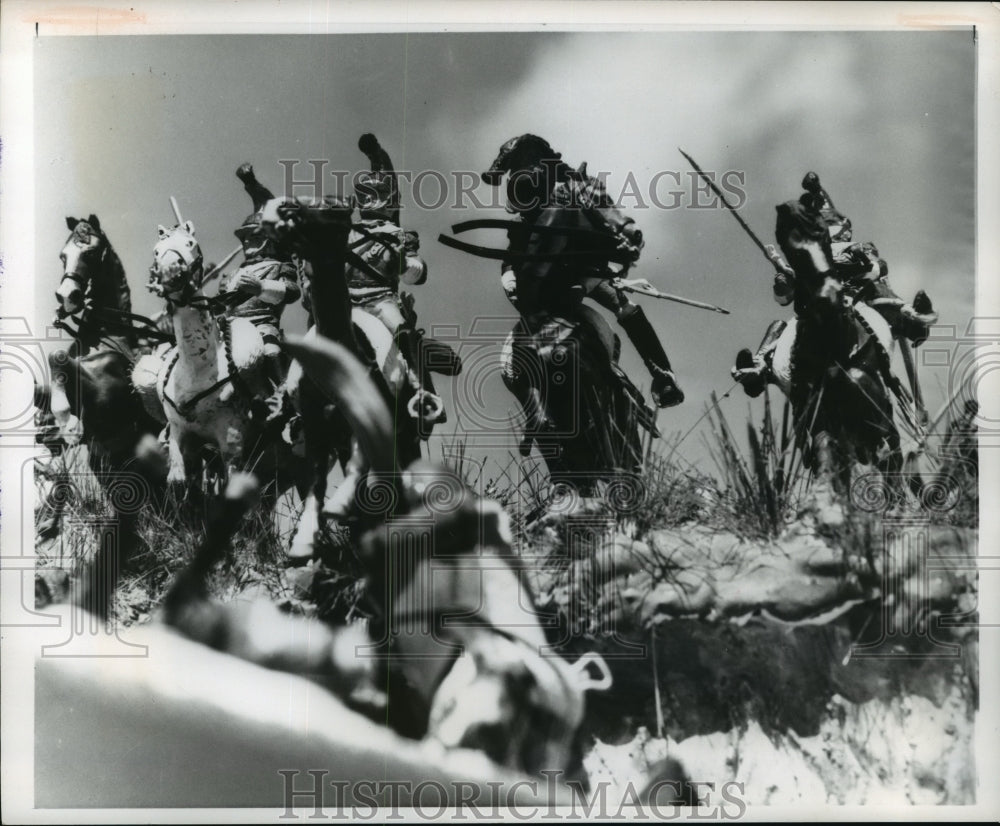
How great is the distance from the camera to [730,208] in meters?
3.29

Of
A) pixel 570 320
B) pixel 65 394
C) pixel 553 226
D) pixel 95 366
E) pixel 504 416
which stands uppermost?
pixel 553 226

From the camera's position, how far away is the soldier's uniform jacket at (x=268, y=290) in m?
3.28

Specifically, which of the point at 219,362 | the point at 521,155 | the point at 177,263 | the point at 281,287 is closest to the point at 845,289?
the point at 521,155

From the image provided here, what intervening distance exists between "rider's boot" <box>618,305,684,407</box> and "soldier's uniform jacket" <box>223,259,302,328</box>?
4.31 feet

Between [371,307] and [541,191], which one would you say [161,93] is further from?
[541,191]

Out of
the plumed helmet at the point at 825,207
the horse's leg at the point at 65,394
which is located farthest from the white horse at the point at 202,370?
the plumed helmet at the point at 825,207

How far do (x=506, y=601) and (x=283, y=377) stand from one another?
125 centimetres

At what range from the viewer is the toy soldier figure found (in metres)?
3.27

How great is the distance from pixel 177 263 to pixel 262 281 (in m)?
0.35

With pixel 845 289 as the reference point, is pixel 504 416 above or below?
below

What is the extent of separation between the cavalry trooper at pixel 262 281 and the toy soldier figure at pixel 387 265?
0.27m

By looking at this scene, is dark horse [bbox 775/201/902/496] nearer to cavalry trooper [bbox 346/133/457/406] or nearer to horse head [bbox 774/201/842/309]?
horse head [bbox 774/201/842/309]

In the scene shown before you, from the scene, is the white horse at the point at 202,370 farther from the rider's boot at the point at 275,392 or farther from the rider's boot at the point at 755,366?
the rider's boot at the point at 755,366

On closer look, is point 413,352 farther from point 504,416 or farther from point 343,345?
point 504,416
